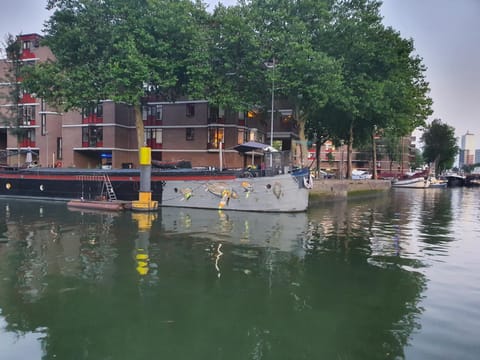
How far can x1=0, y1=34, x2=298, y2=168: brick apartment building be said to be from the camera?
4906 centimetres

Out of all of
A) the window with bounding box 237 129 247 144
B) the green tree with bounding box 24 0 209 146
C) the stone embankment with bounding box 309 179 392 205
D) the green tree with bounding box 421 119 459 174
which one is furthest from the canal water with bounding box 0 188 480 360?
the green tree with bounding box 421 119 459 174

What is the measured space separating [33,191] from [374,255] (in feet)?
105

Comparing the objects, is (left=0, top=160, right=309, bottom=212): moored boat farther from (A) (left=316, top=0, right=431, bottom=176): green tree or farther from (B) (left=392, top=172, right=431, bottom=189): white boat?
(B) (left=392, top=172, right=431, bottom=189): white boat

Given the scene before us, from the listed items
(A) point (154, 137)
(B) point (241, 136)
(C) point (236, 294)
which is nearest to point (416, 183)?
(B) point (241, 136)

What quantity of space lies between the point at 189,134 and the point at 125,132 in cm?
983

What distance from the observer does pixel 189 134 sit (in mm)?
50156

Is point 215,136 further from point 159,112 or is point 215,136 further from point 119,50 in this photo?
point 119,50

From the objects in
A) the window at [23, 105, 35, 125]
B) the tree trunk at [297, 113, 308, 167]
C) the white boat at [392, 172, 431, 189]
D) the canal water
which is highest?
the window at [23, 105, 35, 125]

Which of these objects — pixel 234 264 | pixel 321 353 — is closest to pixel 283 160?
pixel 234 264

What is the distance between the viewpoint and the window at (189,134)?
49.9m

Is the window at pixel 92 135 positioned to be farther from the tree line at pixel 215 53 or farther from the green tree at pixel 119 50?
the green tree at pixel 119 50

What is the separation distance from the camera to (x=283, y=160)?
2844 cm

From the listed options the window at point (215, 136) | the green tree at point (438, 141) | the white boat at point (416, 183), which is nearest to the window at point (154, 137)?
the window at point (215, 136)

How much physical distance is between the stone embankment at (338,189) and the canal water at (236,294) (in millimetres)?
16771
